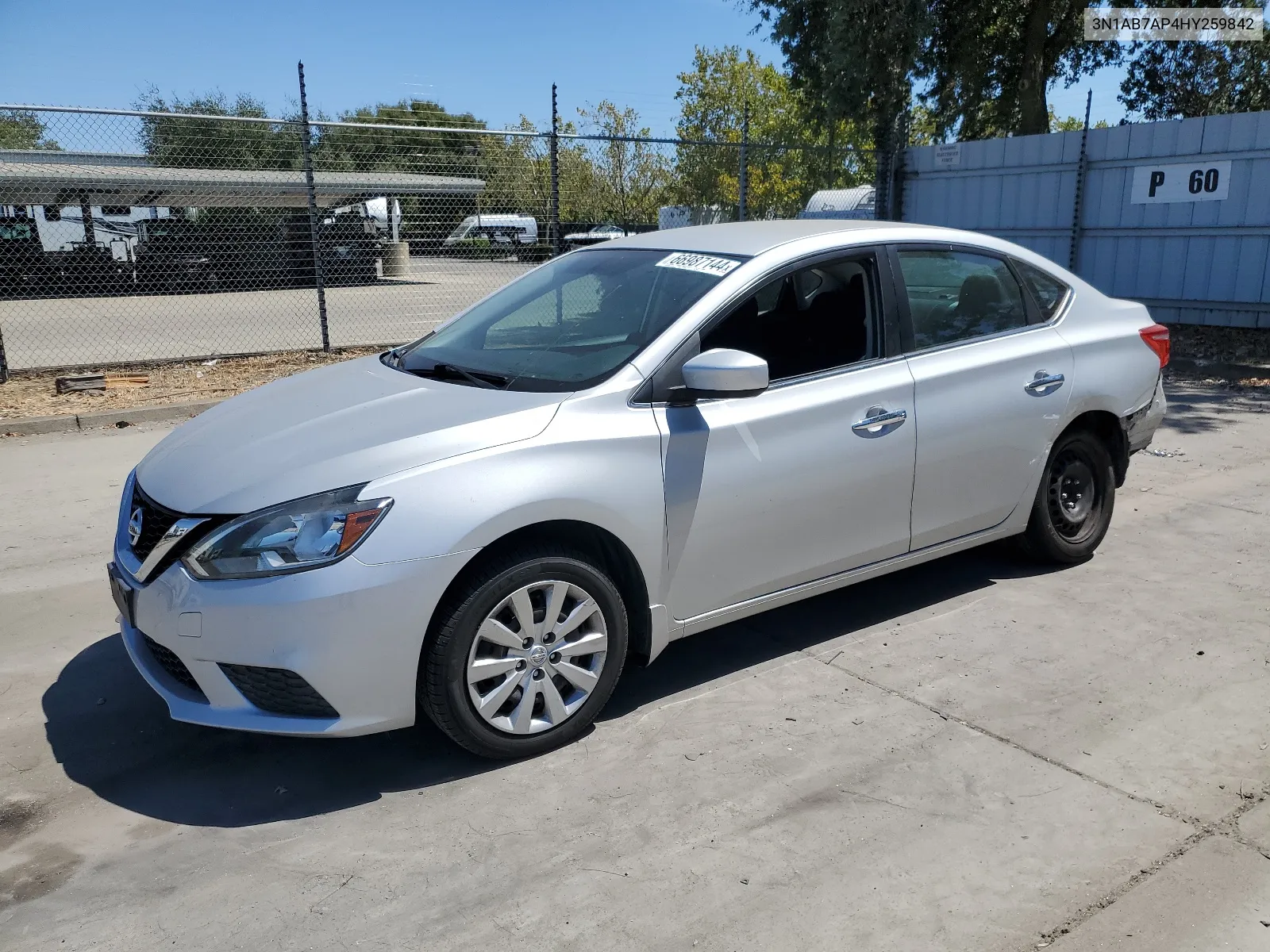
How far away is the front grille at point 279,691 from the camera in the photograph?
3.01 metres

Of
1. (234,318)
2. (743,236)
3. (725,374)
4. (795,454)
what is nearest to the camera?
(725,374)

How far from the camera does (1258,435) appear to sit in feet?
26.7

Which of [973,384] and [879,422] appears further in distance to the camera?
[973,384]

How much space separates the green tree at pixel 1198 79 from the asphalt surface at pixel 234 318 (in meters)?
15.7

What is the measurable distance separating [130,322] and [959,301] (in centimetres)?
1758

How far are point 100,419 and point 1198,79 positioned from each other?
24.2 meters

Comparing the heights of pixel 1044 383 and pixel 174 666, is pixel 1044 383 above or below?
above

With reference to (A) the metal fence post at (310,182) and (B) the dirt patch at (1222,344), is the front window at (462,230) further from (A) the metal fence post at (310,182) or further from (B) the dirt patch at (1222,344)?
(B) the dirt patch at (1222,344)

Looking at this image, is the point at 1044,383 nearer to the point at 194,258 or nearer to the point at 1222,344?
the point at 1222,344

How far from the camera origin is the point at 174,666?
3.22 meters

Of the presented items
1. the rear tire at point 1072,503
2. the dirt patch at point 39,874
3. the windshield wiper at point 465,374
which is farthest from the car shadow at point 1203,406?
the dirt patch at point 39,874

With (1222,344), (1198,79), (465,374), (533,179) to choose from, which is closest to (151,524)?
(465,374)

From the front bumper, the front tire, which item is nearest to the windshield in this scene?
the front tire

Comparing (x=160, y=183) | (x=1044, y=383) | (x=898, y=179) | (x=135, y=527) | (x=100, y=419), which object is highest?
(x=160, y=183)
